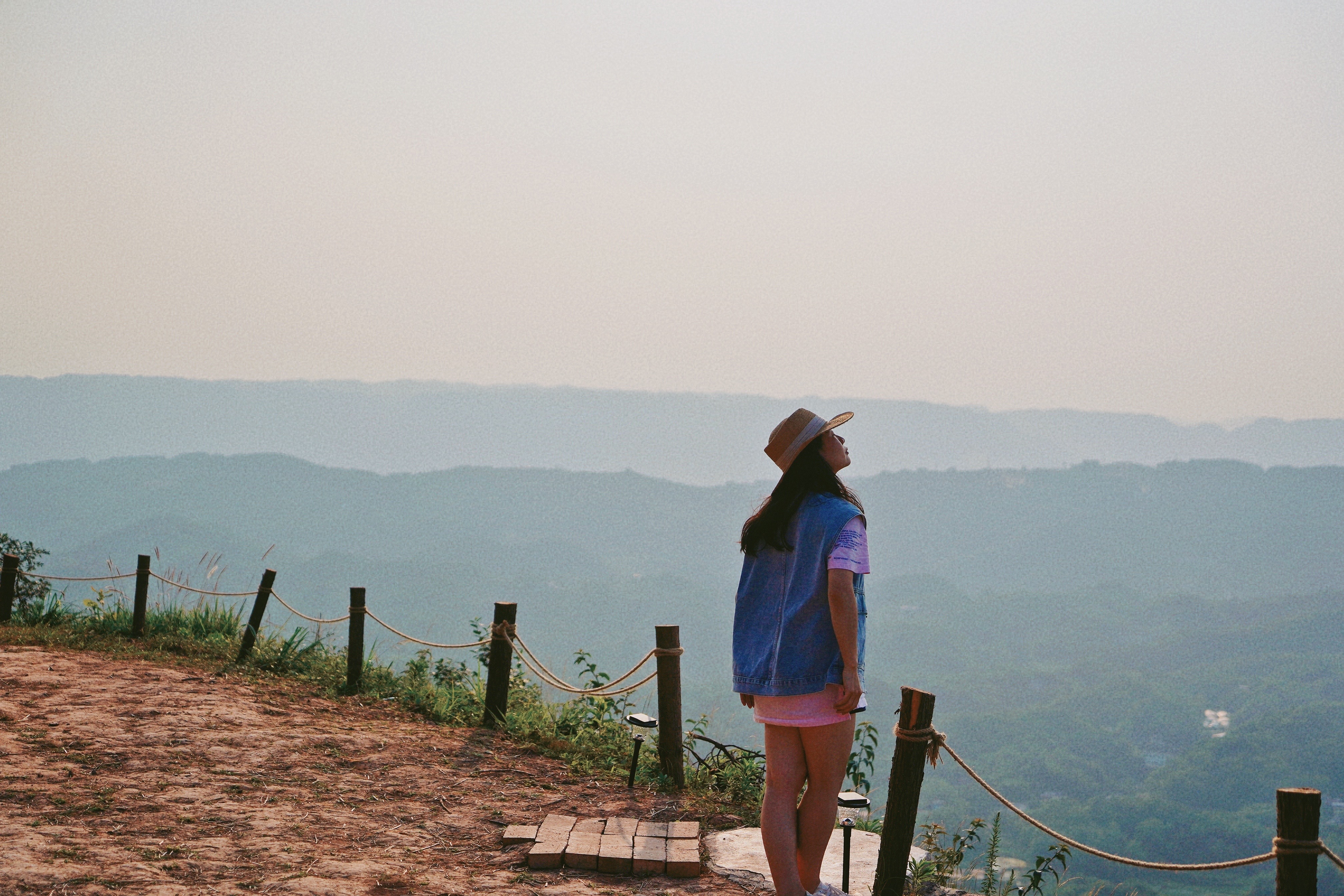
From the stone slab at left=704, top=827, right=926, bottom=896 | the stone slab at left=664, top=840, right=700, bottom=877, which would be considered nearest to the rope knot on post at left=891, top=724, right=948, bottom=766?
the stone slab at left=704, top=827, right=926, bottom=896

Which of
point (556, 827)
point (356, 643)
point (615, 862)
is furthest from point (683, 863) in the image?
point (356, 643)

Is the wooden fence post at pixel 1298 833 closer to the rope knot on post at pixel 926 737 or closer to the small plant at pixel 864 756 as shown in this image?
the rope knot on post at pixel 926 737

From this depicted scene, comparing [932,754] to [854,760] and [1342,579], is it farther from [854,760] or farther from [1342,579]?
[1342,579]

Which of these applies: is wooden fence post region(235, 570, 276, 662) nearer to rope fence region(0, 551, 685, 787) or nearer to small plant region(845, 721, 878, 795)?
rope fence region(0, 551, 685, 787)

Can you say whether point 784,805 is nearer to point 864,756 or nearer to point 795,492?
point 795,492

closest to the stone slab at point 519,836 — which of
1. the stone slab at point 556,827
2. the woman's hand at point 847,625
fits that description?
the stone slab at point 556,827

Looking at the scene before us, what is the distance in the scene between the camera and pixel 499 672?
754cm

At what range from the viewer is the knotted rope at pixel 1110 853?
9.73ft

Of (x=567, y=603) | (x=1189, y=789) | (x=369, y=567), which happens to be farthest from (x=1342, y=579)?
(x=369, y=567)

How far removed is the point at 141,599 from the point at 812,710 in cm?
863

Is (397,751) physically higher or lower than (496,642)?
lower

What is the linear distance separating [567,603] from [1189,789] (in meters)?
90.0

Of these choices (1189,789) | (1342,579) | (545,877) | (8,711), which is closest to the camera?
(545,877)

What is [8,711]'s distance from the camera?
6.77 meters
